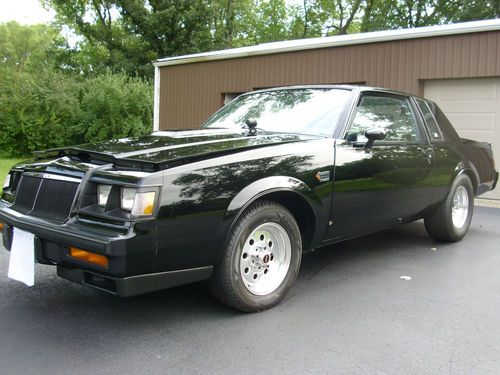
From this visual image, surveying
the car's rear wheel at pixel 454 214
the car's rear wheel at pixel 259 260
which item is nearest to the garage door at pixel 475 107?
the car's rear wheel at pixel 454 214

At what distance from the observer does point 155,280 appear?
2863 mm

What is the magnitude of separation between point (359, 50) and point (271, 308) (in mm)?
8183

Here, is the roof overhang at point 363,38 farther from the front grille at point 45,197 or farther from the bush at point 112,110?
the front grille at point 45,197

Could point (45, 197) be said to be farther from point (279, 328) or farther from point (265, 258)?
point (279, 328)

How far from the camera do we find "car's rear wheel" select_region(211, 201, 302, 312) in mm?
3172

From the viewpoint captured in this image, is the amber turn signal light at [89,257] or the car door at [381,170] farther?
the car door at [381,170]

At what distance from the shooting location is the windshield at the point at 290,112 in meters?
4.19

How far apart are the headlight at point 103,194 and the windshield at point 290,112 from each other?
1.72m

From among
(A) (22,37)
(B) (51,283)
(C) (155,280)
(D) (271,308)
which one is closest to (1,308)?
(B) (51,283)

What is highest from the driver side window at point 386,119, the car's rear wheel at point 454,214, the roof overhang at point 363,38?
the roof overhang at point 363,38

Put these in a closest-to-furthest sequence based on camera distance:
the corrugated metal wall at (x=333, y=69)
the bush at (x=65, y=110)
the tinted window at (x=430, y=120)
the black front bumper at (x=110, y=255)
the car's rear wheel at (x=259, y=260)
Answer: the black front bumper at (x=110, y=255), the car's rear wheel at (x=259, y=260), the tinted window at (x=430, y=120), the corrugated metal wall at (x=333, y=69), the bush at (x=65, y=110)

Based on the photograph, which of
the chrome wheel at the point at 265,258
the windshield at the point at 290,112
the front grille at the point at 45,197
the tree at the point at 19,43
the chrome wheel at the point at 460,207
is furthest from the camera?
the tree at the point at 19,43

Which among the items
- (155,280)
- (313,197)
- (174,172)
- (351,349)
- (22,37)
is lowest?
(351,349)

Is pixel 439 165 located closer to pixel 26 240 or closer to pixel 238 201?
pixel 238 201
